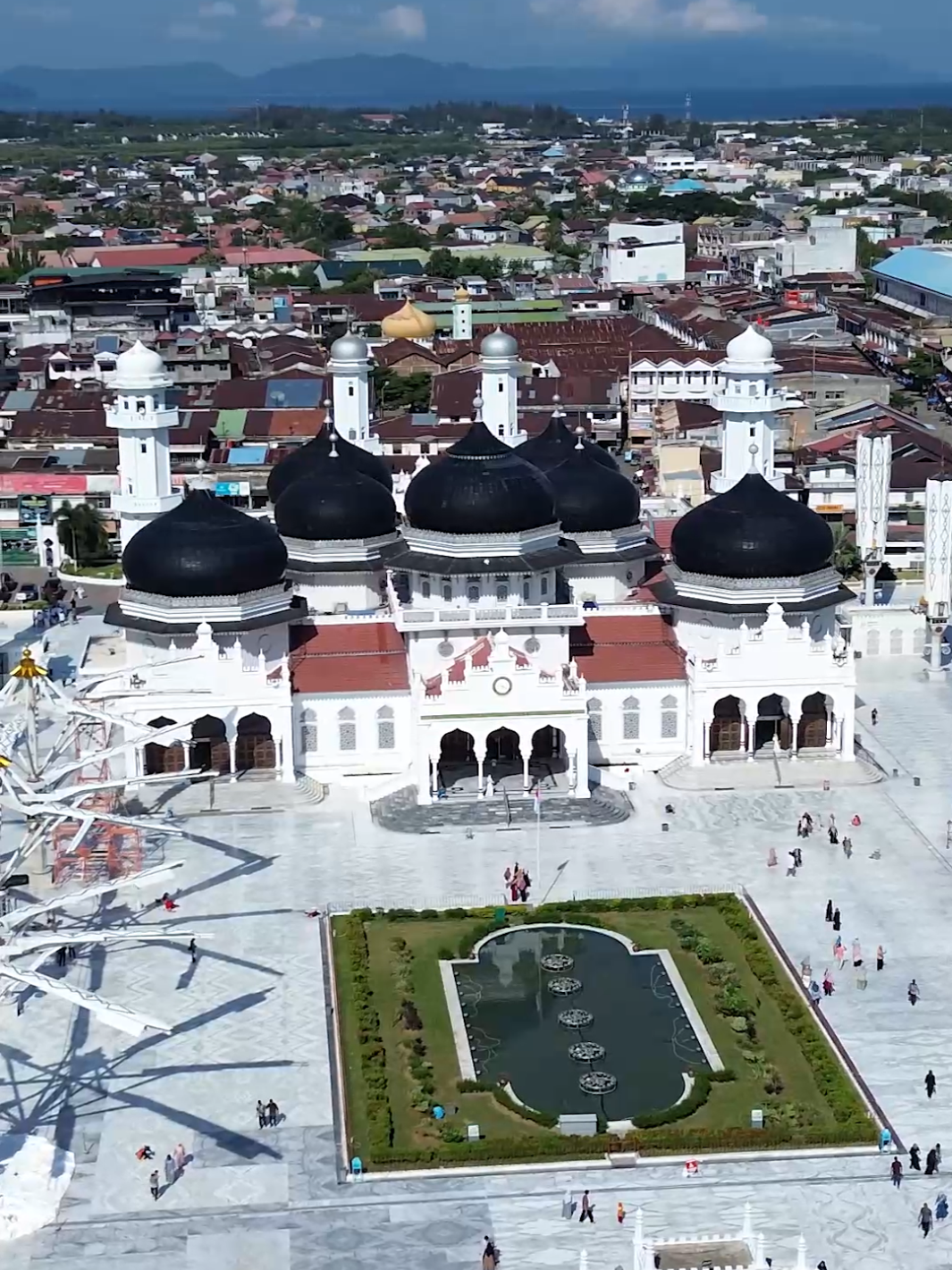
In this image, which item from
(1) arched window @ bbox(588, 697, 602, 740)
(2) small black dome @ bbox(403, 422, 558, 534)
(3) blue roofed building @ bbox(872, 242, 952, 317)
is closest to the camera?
(2) small black dome @ bbox(403, 422, 558, 534)

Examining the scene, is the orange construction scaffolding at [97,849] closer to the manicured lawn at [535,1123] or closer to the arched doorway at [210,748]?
the arched doorway at [210,748]

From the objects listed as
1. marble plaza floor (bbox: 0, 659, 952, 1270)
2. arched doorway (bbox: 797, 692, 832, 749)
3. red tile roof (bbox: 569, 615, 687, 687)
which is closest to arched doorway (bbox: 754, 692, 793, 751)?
arched doorway (bbox: 797, 692, 832, 749)

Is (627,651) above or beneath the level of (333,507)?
beneath

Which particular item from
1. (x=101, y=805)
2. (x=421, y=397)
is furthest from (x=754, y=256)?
(x=101, y=805)

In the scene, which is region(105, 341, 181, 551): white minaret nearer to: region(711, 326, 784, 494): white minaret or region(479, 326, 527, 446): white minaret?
region(479, 326, 527, 446): white minaret

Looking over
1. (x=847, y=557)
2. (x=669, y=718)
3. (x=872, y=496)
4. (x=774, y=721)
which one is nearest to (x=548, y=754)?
(x=669, y=718)

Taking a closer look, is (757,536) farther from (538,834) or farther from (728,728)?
(538,834)

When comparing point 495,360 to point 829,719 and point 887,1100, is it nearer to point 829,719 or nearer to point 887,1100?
point 829,719
